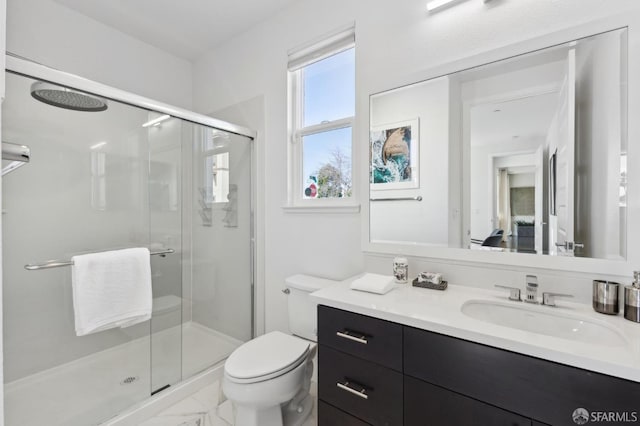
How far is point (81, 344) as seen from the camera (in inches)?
78.5

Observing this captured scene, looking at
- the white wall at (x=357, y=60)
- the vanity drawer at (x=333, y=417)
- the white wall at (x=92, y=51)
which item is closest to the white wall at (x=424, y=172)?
the white wall at (x=357, y=60)

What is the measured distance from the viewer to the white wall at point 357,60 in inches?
55.7

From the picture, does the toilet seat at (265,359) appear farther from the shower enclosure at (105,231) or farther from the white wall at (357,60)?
the shower enclosure at (105,231)

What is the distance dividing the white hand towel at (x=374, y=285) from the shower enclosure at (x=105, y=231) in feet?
4.29

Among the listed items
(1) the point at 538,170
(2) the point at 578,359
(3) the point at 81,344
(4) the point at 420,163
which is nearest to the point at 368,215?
(4) the point at 420,163

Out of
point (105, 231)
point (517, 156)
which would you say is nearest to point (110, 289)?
point (105, 231)

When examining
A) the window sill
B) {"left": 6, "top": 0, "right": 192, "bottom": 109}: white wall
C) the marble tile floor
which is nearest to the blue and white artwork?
the window sill

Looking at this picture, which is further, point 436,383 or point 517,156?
point 517,156

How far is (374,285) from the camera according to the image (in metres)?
1.44

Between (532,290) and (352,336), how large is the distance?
0.77m

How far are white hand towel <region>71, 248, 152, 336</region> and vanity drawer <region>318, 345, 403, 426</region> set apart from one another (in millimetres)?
1149

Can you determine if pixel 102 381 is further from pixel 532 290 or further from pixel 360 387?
pixel 532 290

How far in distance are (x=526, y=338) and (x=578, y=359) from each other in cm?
13

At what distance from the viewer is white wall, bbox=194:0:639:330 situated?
1.41 metres
